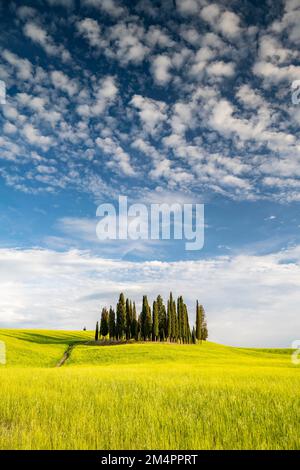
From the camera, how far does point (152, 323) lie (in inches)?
3273

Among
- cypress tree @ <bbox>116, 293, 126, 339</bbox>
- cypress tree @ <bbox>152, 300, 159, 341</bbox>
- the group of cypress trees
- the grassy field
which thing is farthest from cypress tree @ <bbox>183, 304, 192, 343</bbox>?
the grassy field

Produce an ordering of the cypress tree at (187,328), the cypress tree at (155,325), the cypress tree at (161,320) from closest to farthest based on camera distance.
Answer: the cypress tree at (155,325), the cypress tree at (161,320), the cypress tree at (187,328)

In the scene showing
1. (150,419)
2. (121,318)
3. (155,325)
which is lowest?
(150,419)

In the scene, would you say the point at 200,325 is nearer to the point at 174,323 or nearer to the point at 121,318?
the point at 174,323

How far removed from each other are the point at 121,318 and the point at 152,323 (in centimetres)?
818

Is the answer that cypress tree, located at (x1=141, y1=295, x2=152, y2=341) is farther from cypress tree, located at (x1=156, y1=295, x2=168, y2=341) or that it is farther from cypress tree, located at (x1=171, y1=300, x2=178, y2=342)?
cypress tree, located at (x1=171, y1=300, x2=178, y2=342)

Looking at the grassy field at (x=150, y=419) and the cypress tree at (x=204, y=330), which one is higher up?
the cypress tree at (x=204, y=330)

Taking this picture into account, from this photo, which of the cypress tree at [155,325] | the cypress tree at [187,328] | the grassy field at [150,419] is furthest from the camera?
the cypress tree at [187,328]

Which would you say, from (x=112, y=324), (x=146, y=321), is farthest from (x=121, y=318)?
(x=146, y=321)

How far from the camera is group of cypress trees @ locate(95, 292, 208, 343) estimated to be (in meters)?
83.2

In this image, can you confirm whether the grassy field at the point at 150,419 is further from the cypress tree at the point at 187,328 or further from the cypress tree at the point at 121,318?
the cypress tree at the point at 187,328

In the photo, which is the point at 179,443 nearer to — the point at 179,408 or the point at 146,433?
the point at 146,433

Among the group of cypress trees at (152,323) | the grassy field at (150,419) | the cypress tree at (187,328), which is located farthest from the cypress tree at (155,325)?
the grassy field at (150,419)

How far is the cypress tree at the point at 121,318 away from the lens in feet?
282
